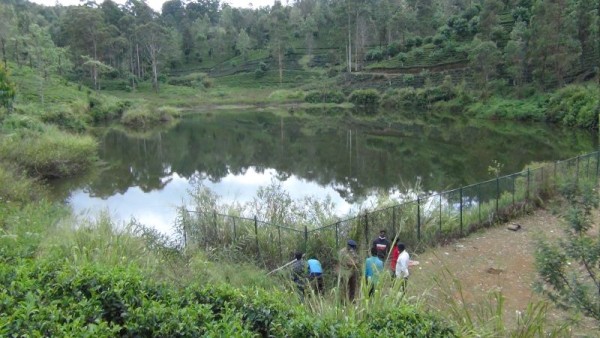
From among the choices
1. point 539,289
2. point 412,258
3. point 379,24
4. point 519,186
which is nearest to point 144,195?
point 412,258

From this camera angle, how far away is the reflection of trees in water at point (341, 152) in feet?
75.7

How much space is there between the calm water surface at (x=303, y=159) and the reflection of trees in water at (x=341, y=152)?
0.06m

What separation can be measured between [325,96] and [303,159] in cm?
4188

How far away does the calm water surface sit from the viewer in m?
20.0

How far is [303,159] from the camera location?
94.3 ft

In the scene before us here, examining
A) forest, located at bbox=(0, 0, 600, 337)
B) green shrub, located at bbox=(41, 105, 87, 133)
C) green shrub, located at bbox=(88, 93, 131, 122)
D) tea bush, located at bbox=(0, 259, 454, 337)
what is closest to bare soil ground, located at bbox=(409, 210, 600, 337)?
forest, located at bbox=(0, 0, 600, 337)

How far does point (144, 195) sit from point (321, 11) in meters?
88.8

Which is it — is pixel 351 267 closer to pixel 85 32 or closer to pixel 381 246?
pixel 381 246

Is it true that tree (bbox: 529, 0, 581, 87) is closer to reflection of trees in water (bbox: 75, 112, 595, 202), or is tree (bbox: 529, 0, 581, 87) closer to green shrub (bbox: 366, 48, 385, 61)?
reflection of trees in water (bbox: 75, 112, 595, 202)

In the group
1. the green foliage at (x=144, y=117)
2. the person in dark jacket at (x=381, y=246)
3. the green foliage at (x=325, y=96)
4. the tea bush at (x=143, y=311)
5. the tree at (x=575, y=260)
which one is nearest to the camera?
the tea bush at (x=143, y=311)

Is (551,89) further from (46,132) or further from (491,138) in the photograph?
(46,132)

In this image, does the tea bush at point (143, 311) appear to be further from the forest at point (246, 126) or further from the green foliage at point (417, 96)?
the green foliage at point (417, 96)

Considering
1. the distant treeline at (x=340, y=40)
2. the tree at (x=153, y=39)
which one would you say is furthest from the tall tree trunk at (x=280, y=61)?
the tree at (x=153, y=39)

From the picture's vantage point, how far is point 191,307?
5.21 m
